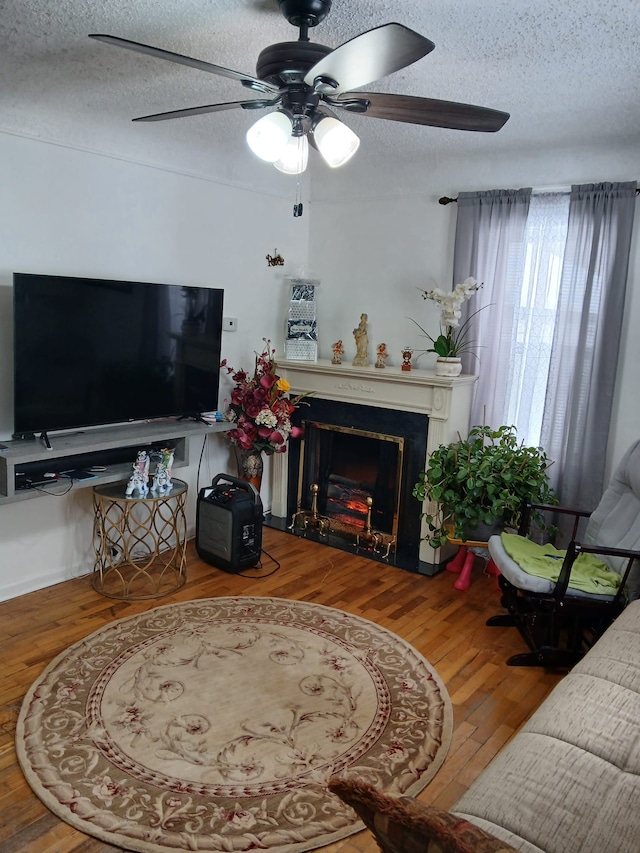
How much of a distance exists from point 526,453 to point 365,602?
4.03 feet

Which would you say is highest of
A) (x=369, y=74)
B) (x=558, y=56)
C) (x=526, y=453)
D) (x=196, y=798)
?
(x=558, y=56)

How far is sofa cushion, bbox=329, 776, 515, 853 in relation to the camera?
3.20 ft

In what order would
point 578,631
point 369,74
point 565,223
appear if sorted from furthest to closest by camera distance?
point 565,223 < point 578,631 < point 369,74

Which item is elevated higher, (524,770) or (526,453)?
(526,453)

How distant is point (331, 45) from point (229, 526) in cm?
252

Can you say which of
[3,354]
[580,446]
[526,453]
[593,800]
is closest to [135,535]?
[3,354]

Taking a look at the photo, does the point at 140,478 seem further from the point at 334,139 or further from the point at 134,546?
the point at 334,139

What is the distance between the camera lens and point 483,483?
11.8 feet

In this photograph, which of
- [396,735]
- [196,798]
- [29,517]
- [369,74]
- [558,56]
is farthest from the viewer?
[29,517]

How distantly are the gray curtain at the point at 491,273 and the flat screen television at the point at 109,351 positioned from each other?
1.56 m

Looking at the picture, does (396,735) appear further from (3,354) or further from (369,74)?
(3,354)

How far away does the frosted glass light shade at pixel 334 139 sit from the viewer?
2018mm

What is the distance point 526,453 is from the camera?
3646mm

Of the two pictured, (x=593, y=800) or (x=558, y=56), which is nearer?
(x=593, y=800)
